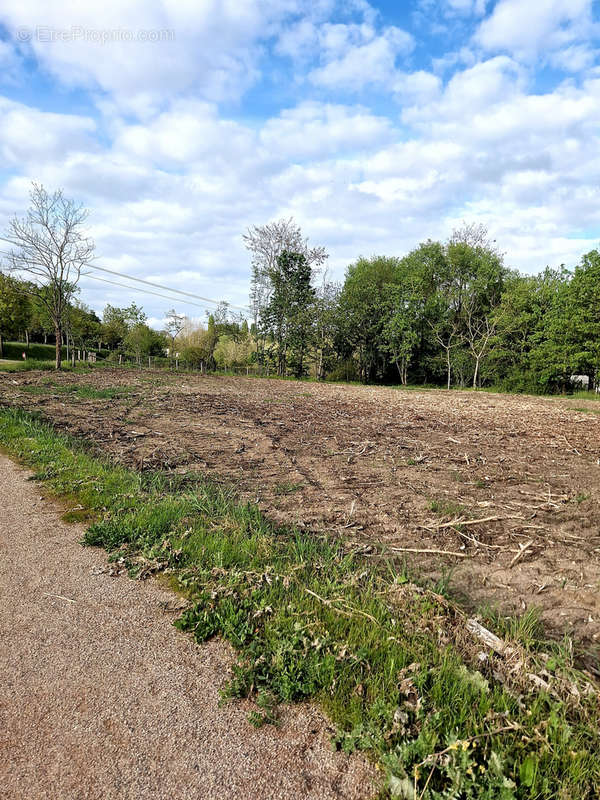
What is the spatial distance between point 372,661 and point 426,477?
384 cm

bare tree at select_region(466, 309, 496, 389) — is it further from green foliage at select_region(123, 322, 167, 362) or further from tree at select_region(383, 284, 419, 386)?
green foliage at select_region(123, 322, 167, 362)

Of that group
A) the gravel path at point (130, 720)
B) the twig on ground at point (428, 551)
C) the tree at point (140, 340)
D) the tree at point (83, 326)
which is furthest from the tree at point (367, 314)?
the gravel path at point (130, 720)

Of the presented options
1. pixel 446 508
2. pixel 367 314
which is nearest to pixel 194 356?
pixel 367 314

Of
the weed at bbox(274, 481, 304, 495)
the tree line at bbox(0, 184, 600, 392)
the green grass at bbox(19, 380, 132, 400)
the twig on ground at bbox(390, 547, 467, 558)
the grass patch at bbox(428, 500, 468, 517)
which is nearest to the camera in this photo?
the twig on ground at bbox(390, 547, 467, 558)

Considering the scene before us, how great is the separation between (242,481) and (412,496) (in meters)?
2.24

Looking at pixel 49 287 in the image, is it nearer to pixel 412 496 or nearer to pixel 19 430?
pixel 19 430

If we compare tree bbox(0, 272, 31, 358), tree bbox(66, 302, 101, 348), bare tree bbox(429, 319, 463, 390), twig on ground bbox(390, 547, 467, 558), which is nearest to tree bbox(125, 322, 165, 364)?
tree bbox(66, 302, 101, 348)

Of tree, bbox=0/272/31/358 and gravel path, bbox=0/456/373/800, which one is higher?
tree, bbox=0/272/31/358

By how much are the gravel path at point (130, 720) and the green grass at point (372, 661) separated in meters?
0.14

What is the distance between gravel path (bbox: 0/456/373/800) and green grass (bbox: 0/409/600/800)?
136 millimetres

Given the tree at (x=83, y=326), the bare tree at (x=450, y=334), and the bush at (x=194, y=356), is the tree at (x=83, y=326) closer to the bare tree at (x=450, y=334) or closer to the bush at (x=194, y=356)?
the bush at (x=194, y=356)

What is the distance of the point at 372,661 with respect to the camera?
7.79ft

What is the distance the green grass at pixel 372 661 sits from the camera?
5.75 ft

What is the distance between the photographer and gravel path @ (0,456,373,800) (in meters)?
1.74
